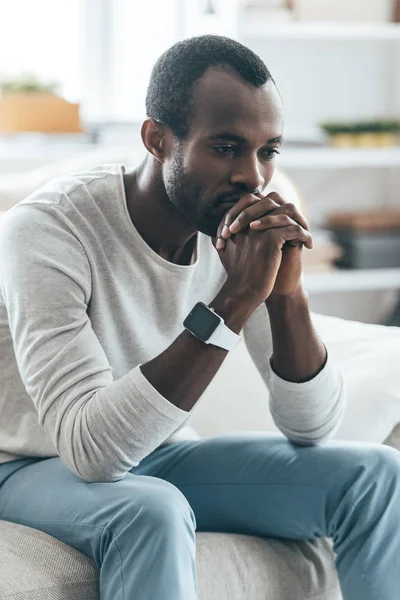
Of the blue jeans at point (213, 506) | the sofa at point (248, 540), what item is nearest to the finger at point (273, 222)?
the blue jeans at point (213, 506)

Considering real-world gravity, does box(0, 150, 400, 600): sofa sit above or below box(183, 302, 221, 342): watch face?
below

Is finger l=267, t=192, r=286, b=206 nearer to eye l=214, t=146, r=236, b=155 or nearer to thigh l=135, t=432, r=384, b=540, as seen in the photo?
eye l=214, t=146, r=236, b=155

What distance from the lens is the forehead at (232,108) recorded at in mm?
1318

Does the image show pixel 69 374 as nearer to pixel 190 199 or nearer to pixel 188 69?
pixel 190 199

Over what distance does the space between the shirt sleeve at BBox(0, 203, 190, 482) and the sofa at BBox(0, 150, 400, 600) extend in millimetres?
126

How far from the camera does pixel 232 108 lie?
1316 mm

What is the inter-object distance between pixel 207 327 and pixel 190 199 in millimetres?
222

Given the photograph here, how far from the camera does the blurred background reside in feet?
9.69

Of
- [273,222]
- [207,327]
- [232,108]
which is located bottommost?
[207,327]

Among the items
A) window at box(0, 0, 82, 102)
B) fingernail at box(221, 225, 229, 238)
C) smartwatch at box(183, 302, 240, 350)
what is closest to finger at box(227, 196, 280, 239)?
fingernail at box(221, 225, 229, 238)

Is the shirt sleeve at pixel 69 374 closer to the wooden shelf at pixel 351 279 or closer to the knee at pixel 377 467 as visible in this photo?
the knee at pixel 377 467

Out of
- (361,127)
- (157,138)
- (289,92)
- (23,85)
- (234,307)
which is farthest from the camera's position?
(289,92)

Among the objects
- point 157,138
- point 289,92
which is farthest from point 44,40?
point 157,138

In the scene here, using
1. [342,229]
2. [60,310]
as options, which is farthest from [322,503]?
[342,229]
